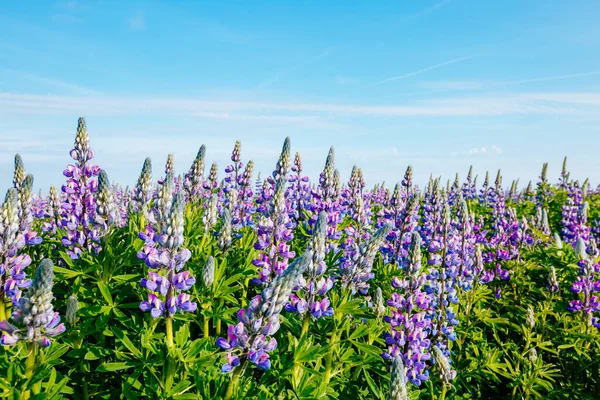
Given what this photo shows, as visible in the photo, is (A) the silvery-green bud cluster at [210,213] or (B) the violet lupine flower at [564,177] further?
(B) the violet lupine flower at [564,177]

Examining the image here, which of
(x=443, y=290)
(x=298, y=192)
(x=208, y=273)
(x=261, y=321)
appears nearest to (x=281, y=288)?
(x=261, y=321)

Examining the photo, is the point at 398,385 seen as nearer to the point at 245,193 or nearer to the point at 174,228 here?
the point at 174,228

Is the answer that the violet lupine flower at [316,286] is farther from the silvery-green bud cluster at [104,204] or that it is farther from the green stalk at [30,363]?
the silvery-green bud cluster at [104,204]

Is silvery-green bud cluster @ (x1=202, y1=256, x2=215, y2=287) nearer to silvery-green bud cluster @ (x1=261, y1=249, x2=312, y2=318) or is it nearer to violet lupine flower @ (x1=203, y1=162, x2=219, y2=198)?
silvery-green bud cluster @ (x1=261, y1=249, x2=312, y2=318)

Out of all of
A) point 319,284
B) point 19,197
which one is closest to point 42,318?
point 319,284

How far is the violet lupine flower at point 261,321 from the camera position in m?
2.55

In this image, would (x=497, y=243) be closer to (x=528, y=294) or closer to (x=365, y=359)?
(x=528, y=294)

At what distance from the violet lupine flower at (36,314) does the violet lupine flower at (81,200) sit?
1.48m

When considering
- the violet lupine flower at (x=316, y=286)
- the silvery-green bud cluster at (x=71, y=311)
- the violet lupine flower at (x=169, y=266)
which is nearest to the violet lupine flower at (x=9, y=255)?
the silvery-green bud cluster at (x=71, y=311)

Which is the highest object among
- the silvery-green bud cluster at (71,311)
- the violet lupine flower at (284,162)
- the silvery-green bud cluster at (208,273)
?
the violet lupine flower at (284,162)

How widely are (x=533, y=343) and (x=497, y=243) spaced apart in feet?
8.37

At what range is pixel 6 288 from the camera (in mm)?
3518

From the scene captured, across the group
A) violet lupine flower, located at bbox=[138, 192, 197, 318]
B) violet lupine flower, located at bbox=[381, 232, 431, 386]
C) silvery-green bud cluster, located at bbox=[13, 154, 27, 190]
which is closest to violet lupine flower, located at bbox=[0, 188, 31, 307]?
violet lupine flower, located at bbox=[138, 192, 197, 318]

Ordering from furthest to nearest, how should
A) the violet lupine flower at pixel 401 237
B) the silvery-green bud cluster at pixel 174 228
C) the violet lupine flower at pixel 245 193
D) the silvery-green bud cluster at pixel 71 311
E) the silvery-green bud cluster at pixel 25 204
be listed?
the violet lupine flower at pixel 245 193, the violet lupine flower at pixel 401 237, the silvery-green bud cluster at pixel 25 204, the silvery-green bud cluster at pixel 71 311, the silvery-green bud cluster at pixel 174 228
